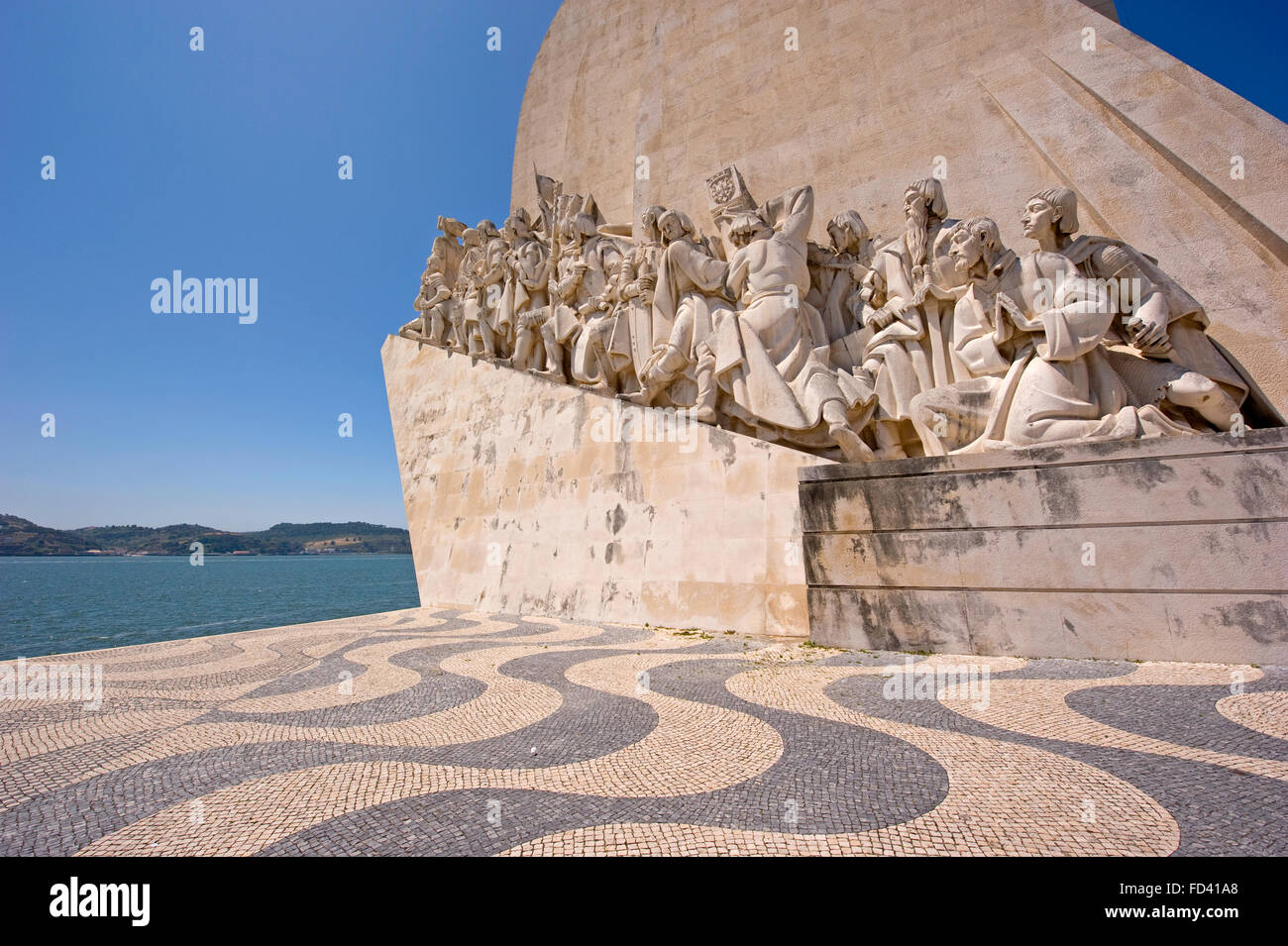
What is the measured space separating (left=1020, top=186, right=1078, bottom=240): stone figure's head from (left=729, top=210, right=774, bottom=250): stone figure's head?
275 centimetres

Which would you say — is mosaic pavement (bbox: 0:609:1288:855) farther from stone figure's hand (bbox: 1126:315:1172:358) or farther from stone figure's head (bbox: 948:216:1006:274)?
stone figure's head (bbox: 948:216:1006:274)

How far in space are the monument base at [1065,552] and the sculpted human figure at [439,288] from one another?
31.3ft

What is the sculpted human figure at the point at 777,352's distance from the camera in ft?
19.8

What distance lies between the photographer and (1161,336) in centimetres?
446

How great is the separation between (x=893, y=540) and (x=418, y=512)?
26.8ft

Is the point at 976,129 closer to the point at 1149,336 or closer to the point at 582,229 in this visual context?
the point at 1149,336

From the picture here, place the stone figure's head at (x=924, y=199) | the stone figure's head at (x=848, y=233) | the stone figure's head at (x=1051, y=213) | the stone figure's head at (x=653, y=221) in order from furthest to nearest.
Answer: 1. the stone figure's head at (x=653, y=221)
2. the stone figure's head at (x=848, y=233)
3. the stone figure's head at (x=924, y=199)
4. the stone figure's head at (x=1051, y=213)

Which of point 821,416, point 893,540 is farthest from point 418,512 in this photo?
point 893,540

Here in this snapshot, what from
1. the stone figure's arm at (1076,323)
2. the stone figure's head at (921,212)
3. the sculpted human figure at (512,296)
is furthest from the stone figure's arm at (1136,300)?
the sculpted human figure at (512,296)

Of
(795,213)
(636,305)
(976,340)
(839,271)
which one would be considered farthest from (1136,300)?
(636,305)

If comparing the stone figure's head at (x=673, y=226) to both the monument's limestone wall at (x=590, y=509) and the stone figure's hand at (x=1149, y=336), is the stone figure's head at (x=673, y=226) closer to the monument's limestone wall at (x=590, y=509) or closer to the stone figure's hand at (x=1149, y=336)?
the monument's limestone wall at (x=590, y=509)

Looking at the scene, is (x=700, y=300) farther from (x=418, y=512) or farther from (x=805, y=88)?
(x=418, y=512)

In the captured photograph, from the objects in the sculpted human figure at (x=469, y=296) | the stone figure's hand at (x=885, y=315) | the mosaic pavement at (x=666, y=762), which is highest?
the sculpted human figure at (x=469, y=296)

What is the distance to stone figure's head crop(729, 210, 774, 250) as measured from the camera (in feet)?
23.4
